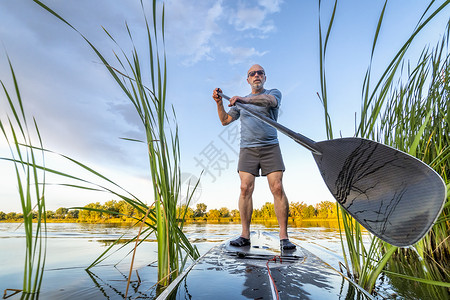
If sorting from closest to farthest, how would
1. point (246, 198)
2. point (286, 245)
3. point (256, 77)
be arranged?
1. point (286, 245)
2. point (246, 198)
3. point (256, 77)

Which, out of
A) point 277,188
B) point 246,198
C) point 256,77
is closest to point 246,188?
point 246,198

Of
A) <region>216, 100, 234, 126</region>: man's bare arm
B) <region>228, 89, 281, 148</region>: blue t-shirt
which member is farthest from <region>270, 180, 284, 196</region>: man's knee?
<region>216, 100, 234, 126</region>: man's bare arm

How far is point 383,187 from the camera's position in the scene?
38.9 inches

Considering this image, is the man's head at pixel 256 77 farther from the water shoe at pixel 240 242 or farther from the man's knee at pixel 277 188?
the water shoe at pixel 240 242

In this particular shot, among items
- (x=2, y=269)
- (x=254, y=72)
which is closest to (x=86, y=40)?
(x=2, y=269)

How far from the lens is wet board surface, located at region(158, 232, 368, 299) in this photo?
3.29ft

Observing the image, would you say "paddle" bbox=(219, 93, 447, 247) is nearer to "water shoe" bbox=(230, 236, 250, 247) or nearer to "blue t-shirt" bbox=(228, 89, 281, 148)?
"water shoe" bbox=(230, 236, 250, 247)

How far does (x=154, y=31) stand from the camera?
4.24 feet

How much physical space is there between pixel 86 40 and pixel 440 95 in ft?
8.05

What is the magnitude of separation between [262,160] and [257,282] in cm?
195

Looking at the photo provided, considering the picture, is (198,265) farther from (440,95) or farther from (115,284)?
(440,95)

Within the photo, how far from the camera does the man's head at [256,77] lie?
322 centimetres

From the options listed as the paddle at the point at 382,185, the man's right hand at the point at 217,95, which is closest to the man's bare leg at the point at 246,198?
the man's right hand at the point at 217,95

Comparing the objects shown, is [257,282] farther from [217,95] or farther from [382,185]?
[217,95]
